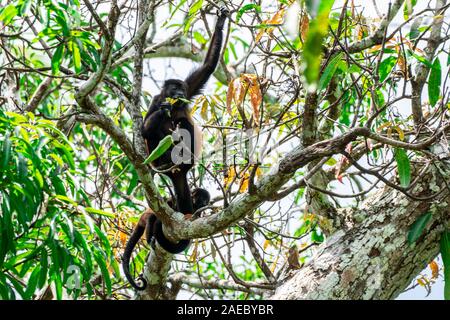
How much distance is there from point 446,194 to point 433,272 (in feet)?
3.52

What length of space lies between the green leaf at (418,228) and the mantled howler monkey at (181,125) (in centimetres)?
195

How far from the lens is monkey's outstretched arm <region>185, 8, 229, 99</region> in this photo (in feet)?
17.5

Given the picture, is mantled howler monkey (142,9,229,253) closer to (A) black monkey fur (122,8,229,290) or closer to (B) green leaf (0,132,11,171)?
(A) black monkey fur (122,8,229,290)

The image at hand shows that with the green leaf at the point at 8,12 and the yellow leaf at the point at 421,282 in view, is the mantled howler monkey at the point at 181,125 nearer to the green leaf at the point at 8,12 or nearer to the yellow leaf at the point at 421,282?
the green leaf at the point at 8,12

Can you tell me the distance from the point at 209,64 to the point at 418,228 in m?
3.09

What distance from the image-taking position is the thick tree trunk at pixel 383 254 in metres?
3.52

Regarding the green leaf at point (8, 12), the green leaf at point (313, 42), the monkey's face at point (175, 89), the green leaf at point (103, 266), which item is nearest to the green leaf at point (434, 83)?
the green leaf at point (103, 266)

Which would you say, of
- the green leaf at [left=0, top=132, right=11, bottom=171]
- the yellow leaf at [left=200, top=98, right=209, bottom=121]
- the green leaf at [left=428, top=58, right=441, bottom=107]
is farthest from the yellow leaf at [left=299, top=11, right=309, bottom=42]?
the green leaf at [left=0, top=132, right=11, bottom=171]

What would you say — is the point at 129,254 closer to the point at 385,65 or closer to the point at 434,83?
the point at 385,65

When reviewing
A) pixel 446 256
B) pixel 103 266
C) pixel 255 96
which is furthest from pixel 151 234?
pixel 446 256

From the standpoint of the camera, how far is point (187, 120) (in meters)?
5.98

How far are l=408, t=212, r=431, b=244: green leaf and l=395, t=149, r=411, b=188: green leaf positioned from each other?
13.1 inches
